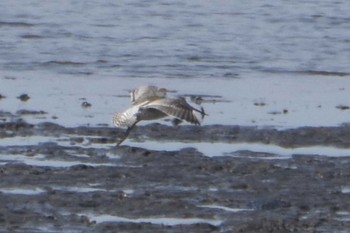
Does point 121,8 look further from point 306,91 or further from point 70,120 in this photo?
point 70,120

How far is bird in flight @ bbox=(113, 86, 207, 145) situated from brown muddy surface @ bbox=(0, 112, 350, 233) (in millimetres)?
257

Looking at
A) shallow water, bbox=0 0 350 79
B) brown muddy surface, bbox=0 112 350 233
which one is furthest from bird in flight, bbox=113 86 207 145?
shallow water, bbox=0 0 350 79

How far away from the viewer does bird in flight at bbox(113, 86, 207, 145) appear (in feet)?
34.9

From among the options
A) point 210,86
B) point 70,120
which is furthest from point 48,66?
point 70,120

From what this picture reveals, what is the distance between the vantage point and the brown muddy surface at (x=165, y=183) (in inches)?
340

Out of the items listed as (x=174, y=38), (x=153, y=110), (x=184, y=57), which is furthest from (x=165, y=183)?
(x=174, y=38)

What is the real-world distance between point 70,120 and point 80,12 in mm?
13137

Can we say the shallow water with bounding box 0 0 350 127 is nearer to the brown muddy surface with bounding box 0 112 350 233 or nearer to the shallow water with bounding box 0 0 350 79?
the shallow water with bounding box 0 0 350 79

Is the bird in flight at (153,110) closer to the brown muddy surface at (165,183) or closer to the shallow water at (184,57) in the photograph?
the brown muddy surface at (165,183)

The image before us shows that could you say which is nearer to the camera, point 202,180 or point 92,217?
point 92,217

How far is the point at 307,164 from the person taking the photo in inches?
423

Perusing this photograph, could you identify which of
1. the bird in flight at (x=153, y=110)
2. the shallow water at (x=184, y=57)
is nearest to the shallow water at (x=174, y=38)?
the shallow water at (x=184, y=57)

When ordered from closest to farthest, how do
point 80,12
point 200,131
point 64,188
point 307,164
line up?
point 64,188
point 307,164
point 200,131
point 80,12

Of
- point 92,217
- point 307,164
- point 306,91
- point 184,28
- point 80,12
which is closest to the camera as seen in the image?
point 92,217
